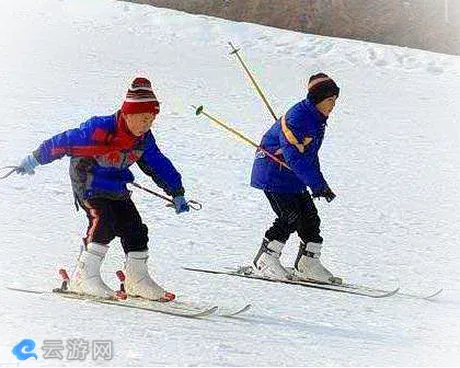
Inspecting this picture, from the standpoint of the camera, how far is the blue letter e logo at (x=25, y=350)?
4918 mm

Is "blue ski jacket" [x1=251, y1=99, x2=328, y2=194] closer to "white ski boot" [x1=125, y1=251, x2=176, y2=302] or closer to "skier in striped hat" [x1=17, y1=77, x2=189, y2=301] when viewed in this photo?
"skier in striped hat" [x1=17, y1=77, x2=189, y2=301]

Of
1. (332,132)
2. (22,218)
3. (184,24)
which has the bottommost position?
(22,218)

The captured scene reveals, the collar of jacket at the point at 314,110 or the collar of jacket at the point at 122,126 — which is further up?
the collar of jacket at the point at 314,110

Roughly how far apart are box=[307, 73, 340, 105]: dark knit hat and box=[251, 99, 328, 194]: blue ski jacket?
0.05m

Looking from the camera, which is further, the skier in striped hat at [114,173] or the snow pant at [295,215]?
the snow pant at [295,215]

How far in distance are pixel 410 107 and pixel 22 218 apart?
1041 centimetres

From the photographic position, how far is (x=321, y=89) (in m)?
7.26

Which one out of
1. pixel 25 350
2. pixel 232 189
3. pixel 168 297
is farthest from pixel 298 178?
pixel 232 189

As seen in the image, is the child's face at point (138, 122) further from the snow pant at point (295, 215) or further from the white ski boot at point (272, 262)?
the white ski boot at point (272, 262)

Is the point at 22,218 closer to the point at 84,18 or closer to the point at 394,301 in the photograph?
the point at 394,301

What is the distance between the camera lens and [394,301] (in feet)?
23.9

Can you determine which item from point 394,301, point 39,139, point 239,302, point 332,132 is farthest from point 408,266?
point 332,132

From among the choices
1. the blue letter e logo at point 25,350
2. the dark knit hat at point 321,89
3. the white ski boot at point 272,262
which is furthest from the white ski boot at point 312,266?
A: the blue letter e logo at point 25,350

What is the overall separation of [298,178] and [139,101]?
1746 millimetres
